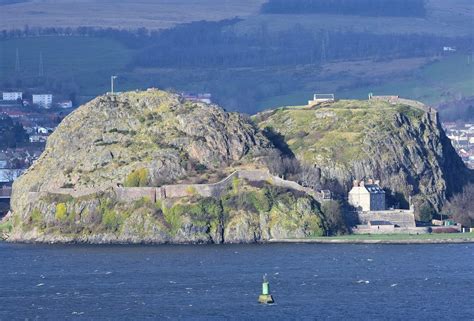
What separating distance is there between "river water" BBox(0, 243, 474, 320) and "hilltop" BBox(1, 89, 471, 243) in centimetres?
374

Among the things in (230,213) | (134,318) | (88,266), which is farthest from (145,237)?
(134,318)

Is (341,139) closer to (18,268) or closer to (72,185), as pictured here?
(72,185)

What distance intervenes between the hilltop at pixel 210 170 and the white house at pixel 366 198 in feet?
7.25

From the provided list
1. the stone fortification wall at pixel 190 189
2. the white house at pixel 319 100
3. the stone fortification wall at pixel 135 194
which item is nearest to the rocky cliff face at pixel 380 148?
the stone fortification wall at pixel 190 189

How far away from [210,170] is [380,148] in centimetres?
1225

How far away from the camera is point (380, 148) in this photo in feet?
461

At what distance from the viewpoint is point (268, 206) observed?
128 m

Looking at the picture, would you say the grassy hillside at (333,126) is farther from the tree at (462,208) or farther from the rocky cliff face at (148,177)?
the tree at (462,208)

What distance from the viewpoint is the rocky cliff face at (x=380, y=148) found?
138 meters

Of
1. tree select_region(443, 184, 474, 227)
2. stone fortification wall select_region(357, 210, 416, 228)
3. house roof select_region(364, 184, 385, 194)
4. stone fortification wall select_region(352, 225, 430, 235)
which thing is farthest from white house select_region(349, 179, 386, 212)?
tree select_region(443, 184, 474, 227)

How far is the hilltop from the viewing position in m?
128

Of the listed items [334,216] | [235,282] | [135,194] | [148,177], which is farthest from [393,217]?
[235,282]

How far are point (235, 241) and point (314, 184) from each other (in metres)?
9.86

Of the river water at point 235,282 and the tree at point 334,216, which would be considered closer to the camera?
the river water at point 235,282
